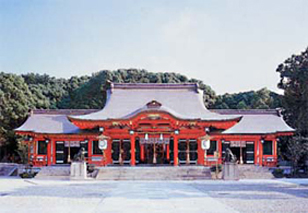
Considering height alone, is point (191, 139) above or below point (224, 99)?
below

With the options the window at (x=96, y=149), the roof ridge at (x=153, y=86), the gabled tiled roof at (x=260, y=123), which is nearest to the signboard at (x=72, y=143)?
the window at (x=96, y=149)

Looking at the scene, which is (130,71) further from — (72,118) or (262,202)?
(262,202)

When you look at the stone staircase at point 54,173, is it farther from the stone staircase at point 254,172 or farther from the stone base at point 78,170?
the stone staircase at point 254,172

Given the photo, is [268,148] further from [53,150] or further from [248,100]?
[248,100]

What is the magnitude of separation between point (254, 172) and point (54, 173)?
35.5 feet

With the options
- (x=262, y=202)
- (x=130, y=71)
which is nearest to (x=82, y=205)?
(x=262, y=202)

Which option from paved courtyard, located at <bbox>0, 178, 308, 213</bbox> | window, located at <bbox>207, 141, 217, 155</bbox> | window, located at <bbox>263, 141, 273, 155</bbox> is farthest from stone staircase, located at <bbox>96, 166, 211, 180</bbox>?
paved courtyard, located at <bbox>0, 178, 308, 213</bbox>

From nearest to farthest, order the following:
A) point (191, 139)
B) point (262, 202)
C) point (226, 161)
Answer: point (262, 202) → point (226, 161) → point (191, 139)

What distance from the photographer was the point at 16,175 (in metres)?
24.8

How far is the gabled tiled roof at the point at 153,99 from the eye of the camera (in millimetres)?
26172

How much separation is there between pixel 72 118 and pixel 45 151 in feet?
12.8

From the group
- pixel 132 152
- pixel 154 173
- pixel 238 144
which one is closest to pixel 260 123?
pixel 238 144

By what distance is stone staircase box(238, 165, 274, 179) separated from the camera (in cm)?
2150

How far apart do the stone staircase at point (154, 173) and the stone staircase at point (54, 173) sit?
80.5 inches
